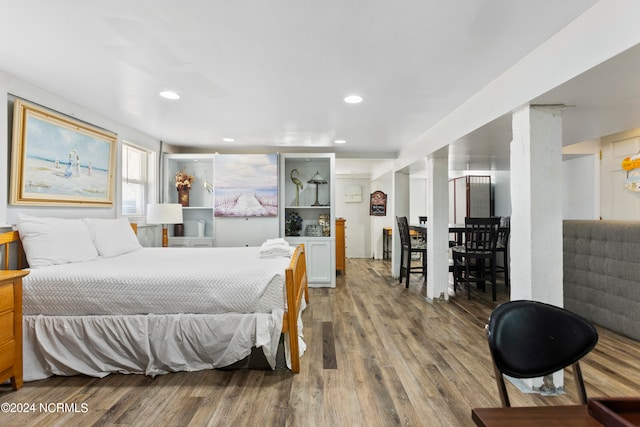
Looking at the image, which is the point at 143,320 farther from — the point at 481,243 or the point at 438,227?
the point at 481,243

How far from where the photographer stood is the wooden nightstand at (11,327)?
1.99m

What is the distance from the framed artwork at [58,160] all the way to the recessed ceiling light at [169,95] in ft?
3.33

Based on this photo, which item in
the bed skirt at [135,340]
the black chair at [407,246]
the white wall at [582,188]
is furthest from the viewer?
the black chair at [407,246]

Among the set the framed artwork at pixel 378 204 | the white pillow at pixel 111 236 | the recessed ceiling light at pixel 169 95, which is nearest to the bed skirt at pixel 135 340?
the white pillow at pixel 111 236

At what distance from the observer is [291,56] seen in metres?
2.18

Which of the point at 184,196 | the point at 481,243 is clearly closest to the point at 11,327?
the point at 184,196

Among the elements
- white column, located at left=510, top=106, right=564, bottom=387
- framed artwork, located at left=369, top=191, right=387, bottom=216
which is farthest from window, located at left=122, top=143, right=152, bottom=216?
framed artwork, located at left=369, top=191, right=387, bottom=216

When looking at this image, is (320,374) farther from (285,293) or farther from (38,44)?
(38,44)

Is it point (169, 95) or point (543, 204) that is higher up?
point (169, 95)

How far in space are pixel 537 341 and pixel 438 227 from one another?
3.12 m

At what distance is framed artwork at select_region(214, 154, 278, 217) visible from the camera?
498cm

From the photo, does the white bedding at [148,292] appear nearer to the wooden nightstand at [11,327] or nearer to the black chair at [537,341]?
the wooden nightstand at [11,327]

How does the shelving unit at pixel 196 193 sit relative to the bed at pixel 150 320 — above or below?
above

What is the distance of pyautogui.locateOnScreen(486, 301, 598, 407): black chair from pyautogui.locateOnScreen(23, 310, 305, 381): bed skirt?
4.97 ft
